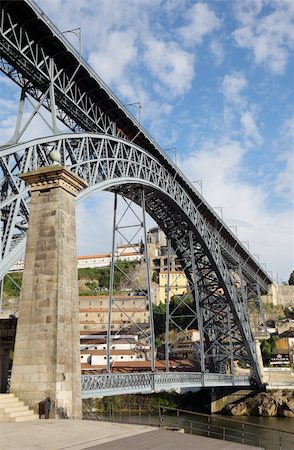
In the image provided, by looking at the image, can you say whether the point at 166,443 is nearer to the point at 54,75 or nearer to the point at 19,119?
the point at 19,119

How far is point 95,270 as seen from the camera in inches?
4067

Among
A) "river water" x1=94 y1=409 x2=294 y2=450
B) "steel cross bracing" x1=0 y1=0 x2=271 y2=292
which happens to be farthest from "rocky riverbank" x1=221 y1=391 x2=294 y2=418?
"steel cross bracing" x1=0 y1=0 x2=271 y2=292

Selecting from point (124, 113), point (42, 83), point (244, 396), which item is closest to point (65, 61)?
point (42, 83)

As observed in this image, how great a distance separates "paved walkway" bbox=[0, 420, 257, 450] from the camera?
7375 millimetres

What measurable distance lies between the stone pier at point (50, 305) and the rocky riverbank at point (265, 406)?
97.4ft

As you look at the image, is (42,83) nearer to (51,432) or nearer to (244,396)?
(51,432)

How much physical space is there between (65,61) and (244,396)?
3129 cm

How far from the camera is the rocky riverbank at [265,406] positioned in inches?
1428

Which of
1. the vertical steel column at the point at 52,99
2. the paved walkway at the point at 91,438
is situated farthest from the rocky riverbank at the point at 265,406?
the paved walkway at the point at 91,438

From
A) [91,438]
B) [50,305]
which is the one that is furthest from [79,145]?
[91,438]

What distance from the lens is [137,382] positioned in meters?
19.5

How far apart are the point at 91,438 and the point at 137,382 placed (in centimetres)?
1165

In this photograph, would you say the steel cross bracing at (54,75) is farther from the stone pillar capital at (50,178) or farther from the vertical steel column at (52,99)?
the stone pillar capital at (50,178)

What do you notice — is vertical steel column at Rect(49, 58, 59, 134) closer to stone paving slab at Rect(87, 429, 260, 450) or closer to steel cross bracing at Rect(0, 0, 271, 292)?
steel cross bracing at Rect(0, 0, 271, 292)
